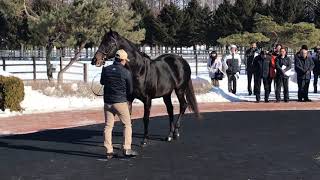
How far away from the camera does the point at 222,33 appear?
172 feet

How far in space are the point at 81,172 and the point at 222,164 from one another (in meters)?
2.01

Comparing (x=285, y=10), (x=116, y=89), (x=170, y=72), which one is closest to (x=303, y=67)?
(x=170, y=72)

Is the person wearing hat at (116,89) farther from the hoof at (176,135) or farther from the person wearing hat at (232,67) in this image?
the person wearing hat at (232,67)

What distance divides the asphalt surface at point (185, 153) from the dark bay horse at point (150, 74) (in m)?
0.65

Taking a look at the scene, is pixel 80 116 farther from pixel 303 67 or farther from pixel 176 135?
pixel 303 67

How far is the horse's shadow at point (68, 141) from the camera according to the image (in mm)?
9742

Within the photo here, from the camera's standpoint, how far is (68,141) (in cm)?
1076

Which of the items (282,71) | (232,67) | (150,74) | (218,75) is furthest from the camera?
(218,75)

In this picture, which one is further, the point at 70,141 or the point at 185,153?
the point at 70,141

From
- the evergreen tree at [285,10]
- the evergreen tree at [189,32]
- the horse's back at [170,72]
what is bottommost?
the horse's back at [170,72]

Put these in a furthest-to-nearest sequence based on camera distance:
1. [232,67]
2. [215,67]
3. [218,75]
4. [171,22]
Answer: [171,22], [218,75], [215,67], [232,67]

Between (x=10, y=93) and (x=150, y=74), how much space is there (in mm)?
5669

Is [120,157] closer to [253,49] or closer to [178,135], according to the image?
[178,135]

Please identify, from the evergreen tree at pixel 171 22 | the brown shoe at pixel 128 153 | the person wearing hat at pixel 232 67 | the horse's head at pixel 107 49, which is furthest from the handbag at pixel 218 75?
the evergreen tree at pixel 171 22
